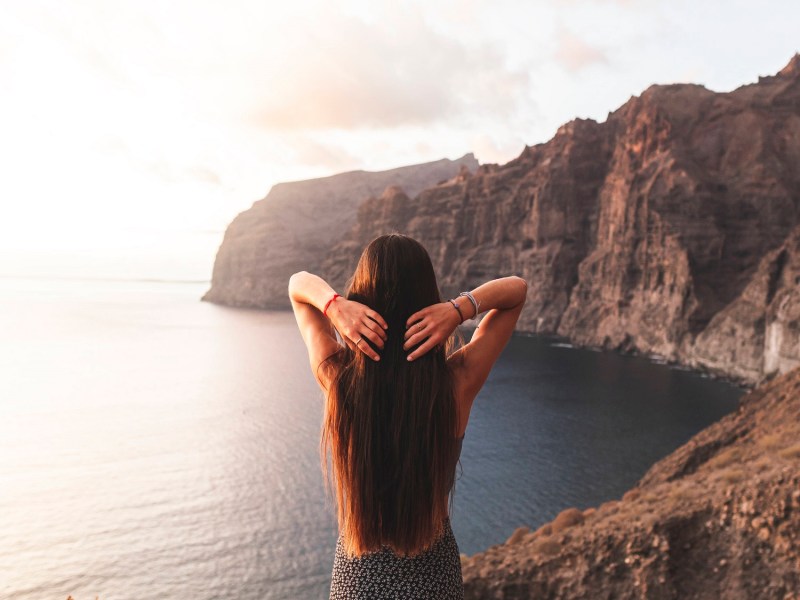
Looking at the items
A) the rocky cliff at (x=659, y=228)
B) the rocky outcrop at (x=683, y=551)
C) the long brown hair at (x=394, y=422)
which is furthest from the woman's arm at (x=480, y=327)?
the rocky cliff at (x=659, y=228)

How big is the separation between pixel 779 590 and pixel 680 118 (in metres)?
152

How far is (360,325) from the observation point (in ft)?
9.36

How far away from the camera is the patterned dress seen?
2.92 m

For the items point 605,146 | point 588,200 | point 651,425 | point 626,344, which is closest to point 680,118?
point 605,146

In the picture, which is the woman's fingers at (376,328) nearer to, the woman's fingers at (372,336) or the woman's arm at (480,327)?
the woman's fingers at (372,336)

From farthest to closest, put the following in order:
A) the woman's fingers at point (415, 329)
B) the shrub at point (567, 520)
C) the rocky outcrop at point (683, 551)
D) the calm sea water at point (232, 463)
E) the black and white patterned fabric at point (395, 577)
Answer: the calm sea water at point (232, 463) → the shrub at point (567, 520) → the rocky outcrop at point (683, 551) → the black and white patterned fabric at point (395, 577) → the woman's fingers at point (415, 329)

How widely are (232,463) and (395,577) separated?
56607 mm

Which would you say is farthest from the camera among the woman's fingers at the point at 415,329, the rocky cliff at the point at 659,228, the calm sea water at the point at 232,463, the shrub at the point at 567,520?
the rocky cliff at the point at 659,228

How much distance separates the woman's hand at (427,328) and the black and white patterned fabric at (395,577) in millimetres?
1000

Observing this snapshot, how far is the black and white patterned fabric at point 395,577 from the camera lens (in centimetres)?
292

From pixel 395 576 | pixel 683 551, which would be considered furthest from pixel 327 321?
pixel 683 551

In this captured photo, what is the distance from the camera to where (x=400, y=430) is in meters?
2.86

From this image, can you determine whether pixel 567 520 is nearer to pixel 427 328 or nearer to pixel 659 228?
pixel 427 328

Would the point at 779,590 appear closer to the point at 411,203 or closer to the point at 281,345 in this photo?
the point at 281,345
